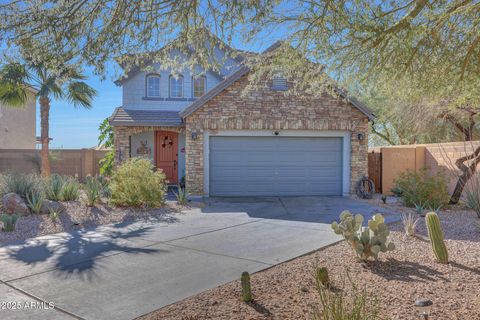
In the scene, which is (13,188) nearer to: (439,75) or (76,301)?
(76,301)

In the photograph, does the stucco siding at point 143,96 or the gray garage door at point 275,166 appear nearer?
the gray garage door at point 275,166

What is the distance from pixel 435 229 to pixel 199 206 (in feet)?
25.0

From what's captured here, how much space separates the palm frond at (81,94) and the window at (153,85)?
236 cm

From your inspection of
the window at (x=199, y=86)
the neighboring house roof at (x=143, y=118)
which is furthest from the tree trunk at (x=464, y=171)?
the window at (x=199, y=86)

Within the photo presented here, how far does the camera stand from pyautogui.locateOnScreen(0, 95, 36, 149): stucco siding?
22969 mm

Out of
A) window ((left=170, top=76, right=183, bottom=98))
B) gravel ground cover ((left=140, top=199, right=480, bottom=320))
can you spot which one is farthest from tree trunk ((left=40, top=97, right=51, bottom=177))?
gravel ground cover ((left=140, top=199, right=480, bottom=320))

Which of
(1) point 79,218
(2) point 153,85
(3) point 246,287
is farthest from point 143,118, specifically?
(3) point 246,287

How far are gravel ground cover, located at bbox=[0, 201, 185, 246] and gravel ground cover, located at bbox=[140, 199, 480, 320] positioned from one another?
5.26 metres

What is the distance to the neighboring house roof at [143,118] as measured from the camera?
16047mm

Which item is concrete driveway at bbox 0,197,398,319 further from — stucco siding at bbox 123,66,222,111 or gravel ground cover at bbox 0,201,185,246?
stucco siding at bbox 123,66,222,111

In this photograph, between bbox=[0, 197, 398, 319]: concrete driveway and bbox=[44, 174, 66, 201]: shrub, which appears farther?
bbox=[44, 174, 66, 201]: shrub

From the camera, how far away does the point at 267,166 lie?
15.3 m

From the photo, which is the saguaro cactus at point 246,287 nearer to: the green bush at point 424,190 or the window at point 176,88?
the green bush at point 424,190

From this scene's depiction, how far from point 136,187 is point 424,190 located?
857cm
